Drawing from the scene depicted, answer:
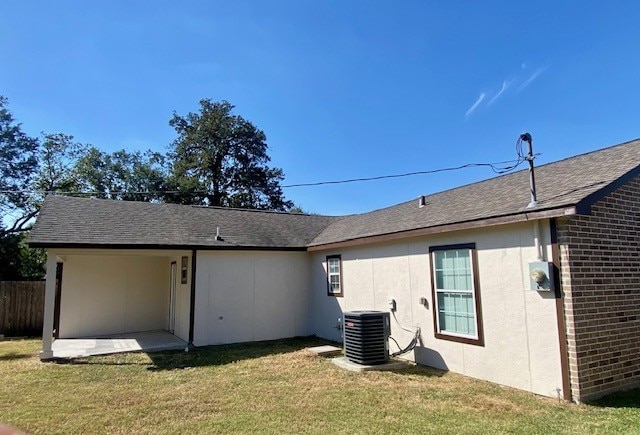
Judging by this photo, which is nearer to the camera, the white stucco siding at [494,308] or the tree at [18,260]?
the white stucco siding at [494,308]

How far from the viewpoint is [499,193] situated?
7820mm

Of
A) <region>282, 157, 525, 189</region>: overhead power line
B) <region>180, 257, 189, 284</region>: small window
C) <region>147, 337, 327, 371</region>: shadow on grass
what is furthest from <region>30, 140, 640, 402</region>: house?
<region>147, 337, 327, 371</region>: shadow on grass

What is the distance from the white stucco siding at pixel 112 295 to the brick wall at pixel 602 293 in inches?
477

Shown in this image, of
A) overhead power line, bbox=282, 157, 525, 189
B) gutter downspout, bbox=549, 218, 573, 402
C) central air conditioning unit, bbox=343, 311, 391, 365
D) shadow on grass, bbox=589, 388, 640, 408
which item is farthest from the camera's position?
overhead power line, bbox=282, 157, 525, 189

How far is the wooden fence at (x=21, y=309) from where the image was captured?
13.0 m

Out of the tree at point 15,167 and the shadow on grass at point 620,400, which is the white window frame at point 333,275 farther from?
the tree at point 15,167

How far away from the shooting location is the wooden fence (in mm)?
13047

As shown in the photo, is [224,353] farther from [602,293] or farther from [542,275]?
[602,293]

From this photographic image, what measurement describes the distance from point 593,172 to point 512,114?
714cm

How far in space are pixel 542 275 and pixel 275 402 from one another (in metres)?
4.16

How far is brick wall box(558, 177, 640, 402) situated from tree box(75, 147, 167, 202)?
92.2 ft

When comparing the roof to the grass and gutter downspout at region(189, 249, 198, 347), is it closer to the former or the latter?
gutter downspout at region(189, 249, 198, 347)

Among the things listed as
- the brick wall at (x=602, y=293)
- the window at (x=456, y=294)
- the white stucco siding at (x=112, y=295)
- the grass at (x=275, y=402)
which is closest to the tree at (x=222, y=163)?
the white stucco siding at (x=112, y=295)

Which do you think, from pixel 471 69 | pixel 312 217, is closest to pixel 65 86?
pixel 312 217
